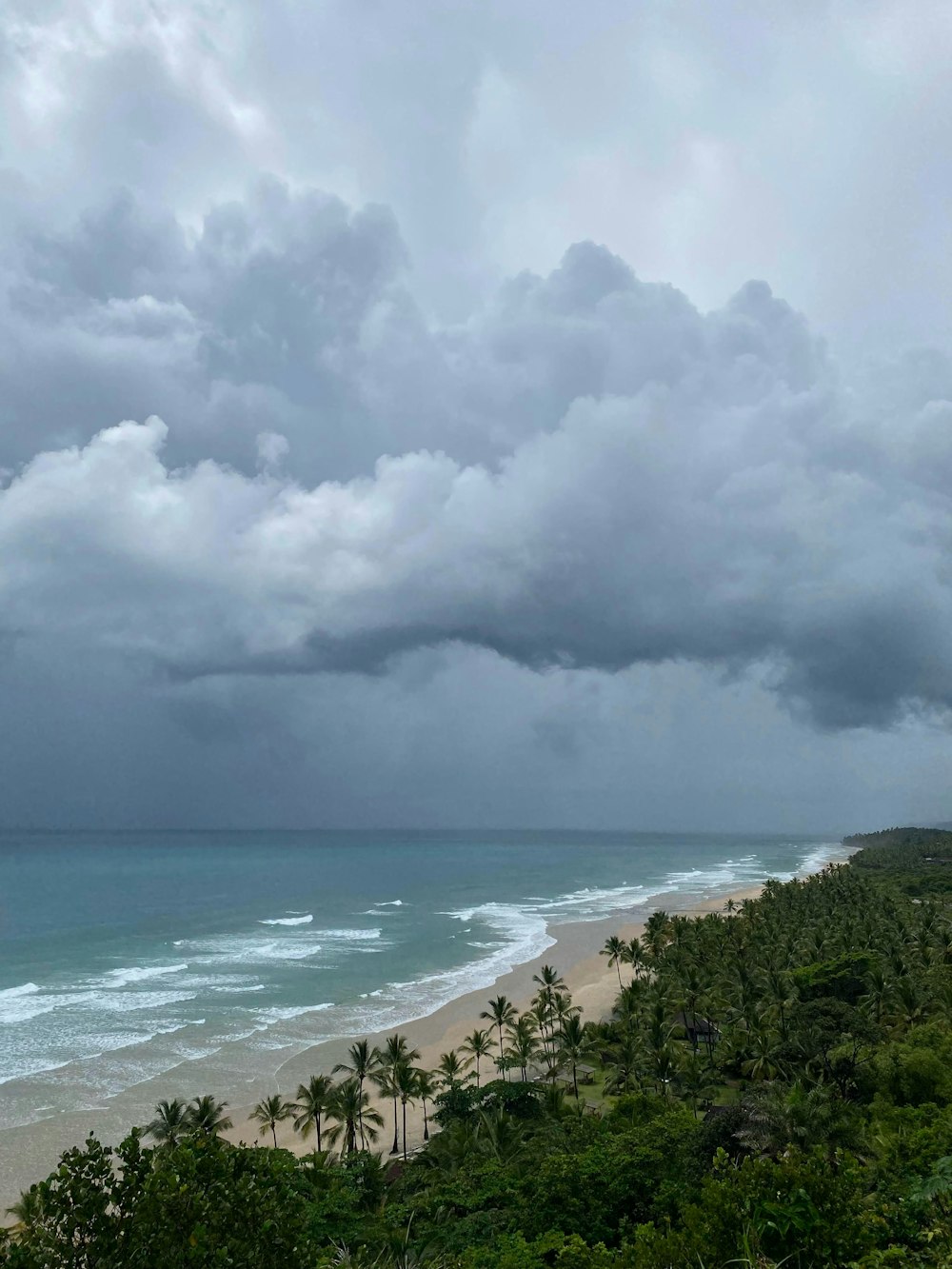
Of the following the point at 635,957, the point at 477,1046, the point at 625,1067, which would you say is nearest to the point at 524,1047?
the point at 477,1046

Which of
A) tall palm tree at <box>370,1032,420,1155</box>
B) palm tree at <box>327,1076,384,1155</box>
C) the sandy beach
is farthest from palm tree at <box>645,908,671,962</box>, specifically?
palm tree at <box>327,1076,384,1155</box>

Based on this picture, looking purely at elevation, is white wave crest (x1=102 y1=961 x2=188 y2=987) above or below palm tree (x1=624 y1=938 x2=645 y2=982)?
below

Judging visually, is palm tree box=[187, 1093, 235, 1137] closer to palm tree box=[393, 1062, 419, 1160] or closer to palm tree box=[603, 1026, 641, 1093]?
palm tree box=[393, 1062, 419, 1160]

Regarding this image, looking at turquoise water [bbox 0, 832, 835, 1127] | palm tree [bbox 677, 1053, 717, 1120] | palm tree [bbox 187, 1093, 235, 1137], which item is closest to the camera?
palm tree [bbox 187, 1093, 235, 1137]

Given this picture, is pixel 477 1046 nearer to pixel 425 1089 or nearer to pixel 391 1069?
pixel 425 1089

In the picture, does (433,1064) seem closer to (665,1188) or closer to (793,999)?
(793,999)

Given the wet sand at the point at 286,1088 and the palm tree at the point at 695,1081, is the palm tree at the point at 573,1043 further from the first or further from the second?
the wet sand at the point at 286,1088
